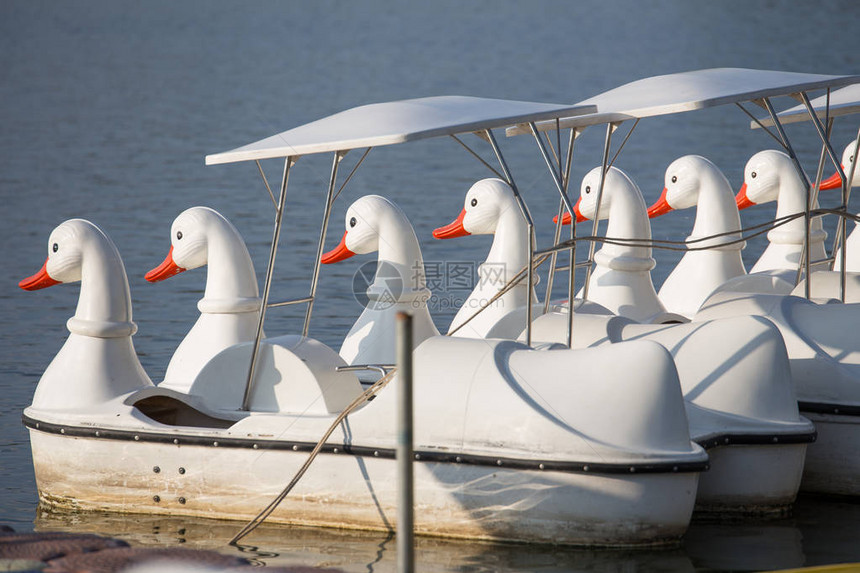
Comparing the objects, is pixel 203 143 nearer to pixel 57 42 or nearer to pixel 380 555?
pixel 380 555

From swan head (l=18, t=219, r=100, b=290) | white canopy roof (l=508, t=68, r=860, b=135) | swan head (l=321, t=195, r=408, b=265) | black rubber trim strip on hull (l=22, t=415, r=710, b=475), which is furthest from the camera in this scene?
swan head (l=321, t=195, r=408, b=265)

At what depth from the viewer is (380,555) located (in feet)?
23.9

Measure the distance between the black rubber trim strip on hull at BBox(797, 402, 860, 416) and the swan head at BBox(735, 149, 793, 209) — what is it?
13.3 feet

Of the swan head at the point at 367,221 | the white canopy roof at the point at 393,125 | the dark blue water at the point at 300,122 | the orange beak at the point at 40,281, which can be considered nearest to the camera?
the white canopy roof at the point at 393,125

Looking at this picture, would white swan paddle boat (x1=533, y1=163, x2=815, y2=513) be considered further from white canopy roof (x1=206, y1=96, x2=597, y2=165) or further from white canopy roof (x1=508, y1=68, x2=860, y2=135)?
white canopy roof (x1=206, y1=96, x2=597, y2=165)

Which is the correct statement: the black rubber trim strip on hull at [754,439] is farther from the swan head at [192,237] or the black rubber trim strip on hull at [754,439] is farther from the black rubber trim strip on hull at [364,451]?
the swan head at [192,237]

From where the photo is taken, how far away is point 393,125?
7645mm

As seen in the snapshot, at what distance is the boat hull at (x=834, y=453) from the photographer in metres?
8.29

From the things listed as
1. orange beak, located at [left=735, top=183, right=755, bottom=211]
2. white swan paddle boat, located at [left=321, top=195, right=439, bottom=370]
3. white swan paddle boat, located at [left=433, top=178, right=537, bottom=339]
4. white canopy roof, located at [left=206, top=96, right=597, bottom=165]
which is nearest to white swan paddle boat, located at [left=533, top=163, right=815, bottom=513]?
white canopy roof, located at [left=206, top=96, right=597, bottom=165]

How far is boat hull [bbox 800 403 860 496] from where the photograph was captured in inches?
326

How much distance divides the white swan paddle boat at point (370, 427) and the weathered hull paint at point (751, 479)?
688 mm

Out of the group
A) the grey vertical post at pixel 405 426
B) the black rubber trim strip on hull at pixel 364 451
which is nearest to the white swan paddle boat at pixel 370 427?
the black rubber trim strip on hull at pixel 364 451

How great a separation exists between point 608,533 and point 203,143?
23412mm

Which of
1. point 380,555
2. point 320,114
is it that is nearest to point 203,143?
point 320,114
